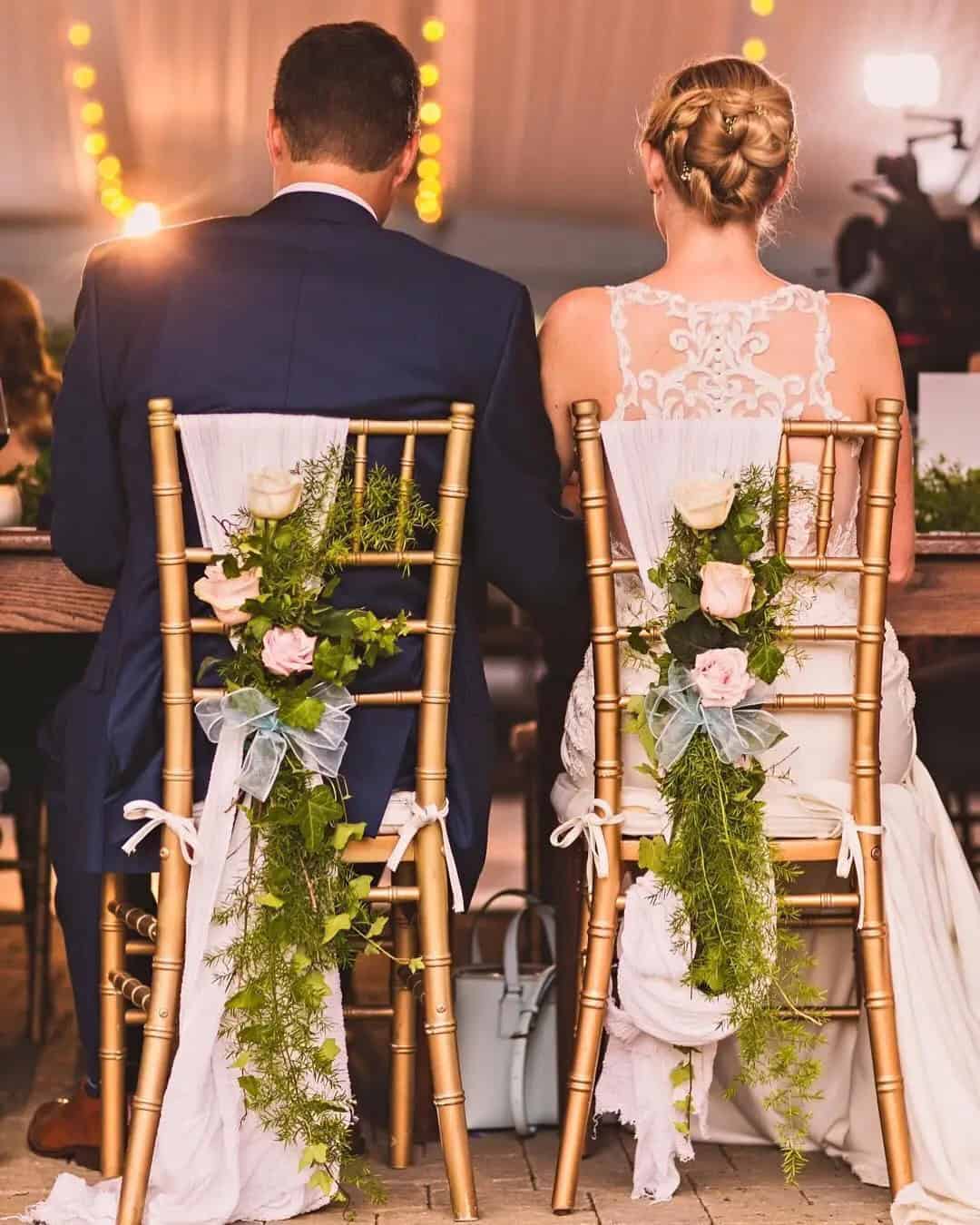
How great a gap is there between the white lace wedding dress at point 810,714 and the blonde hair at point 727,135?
142mm

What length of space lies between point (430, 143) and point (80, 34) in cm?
144

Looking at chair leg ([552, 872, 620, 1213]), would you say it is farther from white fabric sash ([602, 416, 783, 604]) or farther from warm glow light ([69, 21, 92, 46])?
warm glow light ([69, 21, 92, 46])

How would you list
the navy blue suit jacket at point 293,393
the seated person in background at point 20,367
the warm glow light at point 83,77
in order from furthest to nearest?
the warm glow light at point 83,77
the seated person in background at point 20,367
the navy blue suit jacket at point 293,393

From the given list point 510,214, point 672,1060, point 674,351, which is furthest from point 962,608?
point 510,214

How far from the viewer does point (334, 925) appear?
2.04 metres

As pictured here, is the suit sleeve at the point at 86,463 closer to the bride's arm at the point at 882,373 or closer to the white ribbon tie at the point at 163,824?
the white ribbon tie at the point at 163,824

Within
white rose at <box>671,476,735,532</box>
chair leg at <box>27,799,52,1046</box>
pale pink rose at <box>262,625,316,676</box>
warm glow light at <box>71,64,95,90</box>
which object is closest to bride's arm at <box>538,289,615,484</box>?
white rose at <box>671,476,735,532</box>

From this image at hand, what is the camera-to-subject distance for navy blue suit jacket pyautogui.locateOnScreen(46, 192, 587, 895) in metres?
2.06

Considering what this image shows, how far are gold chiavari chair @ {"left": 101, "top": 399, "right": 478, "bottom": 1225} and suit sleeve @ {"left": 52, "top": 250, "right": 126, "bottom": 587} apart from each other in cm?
15

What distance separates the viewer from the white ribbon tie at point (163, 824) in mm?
2033

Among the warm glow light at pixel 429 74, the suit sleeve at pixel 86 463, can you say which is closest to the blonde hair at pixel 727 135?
the suit sleeve at pixel 86 463

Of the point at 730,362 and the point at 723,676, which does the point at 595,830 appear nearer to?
the point at 723,676

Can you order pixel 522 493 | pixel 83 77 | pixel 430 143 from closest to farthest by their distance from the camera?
pixel 522 493, pixel 83 77, pixel 430 143

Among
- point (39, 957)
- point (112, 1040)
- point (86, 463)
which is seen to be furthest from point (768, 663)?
point (39, 957)
